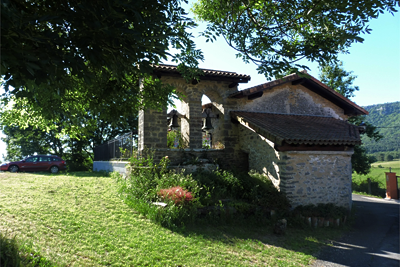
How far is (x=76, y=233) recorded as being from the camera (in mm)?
5438

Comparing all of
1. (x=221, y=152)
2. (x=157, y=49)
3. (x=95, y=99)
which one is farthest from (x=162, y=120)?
(x=157, y=49)

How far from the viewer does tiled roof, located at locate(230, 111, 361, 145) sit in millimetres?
9016

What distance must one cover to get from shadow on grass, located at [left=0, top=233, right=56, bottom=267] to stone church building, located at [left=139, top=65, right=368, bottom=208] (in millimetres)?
6145

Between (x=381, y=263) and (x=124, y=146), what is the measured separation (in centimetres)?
1061

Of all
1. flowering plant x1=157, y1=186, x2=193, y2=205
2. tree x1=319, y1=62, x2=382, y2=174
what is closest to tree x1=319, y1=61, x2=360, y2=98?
tree x1=319, y1=62, x2=382, y2=174

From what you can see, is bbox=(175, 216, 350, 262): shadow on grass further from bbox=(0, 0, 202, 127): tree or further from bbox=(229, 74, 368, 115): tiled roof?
bbox=(229, 74, 368, 115): tiled roof

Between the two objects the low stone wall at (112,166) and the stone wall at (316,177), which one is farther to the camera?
the low stone wall at (112,166)

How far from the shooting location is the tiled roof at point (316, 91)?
1150 cm

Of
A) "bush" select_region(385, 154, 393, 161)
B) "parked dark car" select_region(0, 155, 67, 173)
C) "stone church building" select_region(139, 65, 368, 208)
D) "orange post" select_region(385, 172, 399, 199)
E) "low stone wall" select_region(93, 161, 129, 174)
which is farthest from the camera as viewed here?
"bush" select_region(385, 154, 393, 161)

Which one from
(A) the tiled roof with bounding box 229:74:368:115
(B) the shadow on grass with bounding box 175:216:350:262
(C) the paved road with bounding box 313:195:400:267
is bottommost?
(C) the paved road with bounding box 313:195:400:267

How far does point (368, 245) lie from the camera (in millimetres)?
6977

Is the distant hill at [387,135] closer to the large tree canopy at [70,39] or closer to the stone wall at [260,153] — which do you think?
the stone wall at [260,153]

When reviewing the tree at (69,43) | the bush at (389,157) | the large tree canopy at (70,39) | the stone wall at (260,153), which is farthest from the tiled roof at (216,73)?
the bush at (389,157)

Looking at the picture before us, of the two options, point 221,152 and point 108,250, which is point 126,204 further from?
point 221,152
